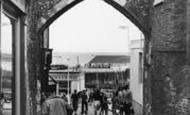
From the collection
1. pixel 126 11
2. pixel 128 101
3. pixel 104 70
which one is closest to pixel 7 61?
pixel 126 11

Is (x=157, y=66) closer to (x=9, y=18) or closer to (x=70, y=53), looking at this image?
(x=9, y=18)

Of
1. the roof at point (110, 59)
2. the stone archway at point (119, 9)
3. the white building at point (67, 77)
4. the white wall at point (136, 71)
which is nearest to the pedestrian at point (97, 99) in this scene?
the white wall at point (136, 71)

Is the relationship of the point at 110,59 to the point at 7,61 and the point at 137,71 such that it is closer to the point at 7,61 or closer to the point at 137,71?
the point at 137,71

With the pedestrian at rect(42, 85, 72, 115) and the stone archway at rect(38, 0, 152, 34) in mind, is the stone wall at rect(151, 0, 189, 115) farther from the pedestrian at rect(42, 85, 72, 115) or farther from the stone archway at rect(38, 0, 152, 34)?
the pedestrian at rect(42, 85, 72, 115)

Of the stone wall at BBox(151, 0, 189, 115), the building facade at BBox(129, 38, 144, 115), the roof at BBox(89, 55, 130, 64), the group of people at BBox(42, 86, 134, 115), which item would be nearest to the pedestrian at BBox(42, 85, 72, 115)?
the group of people at BBox(42, 86, 134, 115)

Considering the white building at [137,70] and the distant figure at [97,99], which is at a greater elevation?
the white building at [137,70]

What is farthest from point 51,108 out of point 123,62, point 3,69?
point 123,62

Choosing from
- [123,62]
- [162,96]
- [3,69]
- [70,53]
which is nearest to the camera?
[3,69]

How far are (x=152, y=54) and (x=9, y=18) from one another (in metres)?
4.33

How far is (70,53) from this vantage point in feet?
176

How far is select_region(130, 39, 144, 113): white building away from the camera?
76.6ft

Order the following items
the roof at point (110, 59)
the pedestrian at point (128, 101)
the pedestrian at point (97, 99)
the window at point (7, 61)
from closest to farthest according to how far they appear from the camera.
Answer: the window at point (7, 61)
the pedestrian at point (128, 101)
the pedestrian at point (97, 99)
the roof at point (110, 59)

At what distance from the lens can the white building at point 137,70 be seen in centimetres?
2336

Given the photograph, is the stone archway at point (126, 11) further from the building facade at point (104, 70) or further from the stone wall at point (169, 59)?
the building facade at point (104, 70)
